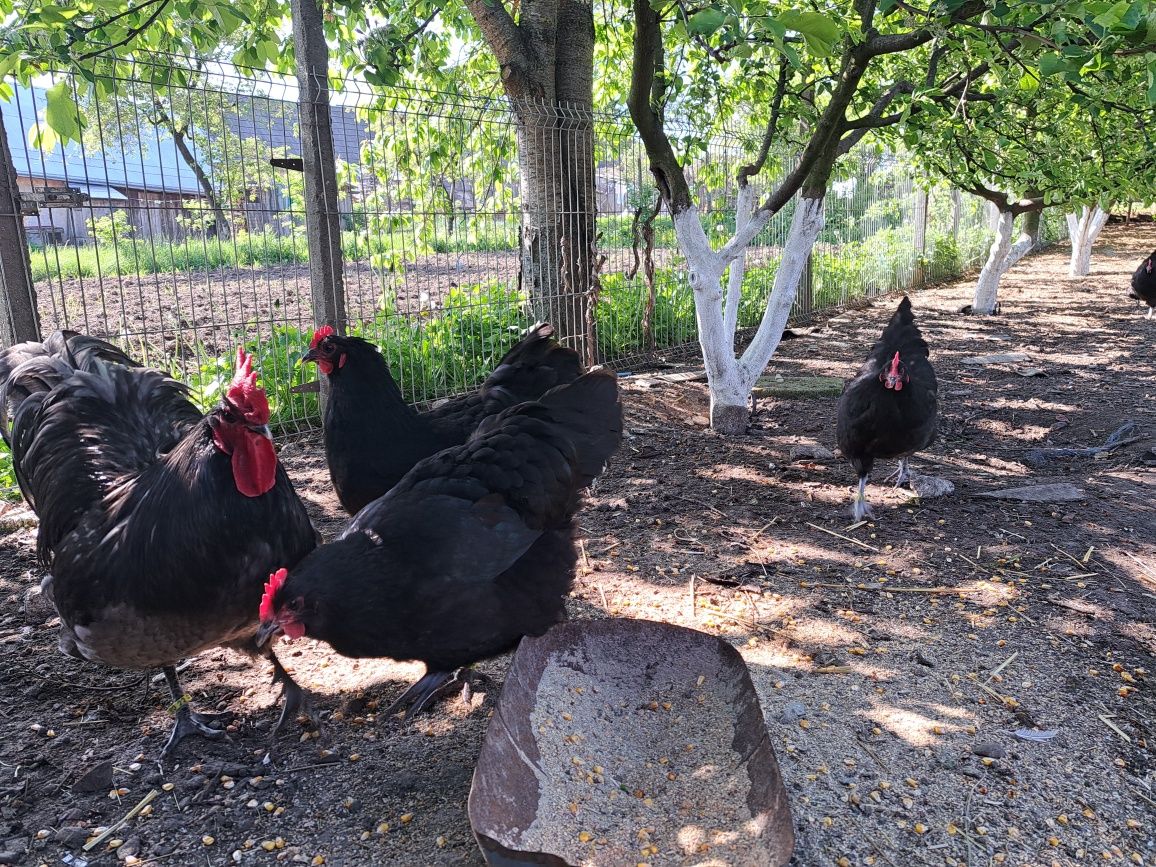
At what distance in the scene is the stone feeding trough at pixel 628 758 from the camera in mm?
2205

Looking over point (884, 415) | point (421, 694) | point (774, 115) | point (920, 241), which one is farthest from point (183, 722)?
point (920, 241)

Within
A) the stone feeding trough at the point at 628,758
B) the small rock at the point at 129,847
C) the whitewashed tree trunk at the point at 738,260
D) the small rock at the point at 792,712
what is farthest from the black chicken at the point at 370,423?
the whitewashed tree trunk at the point at 738,260

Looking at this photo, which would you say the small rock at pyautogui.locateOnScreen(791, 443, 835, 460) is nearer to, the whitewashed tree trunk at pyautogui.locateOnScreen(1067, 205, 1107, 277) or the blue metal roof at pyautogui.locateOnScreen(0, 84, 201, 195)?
the blue metal roof at pyautogui.locateOnScreen(0, 84, 201, 195)

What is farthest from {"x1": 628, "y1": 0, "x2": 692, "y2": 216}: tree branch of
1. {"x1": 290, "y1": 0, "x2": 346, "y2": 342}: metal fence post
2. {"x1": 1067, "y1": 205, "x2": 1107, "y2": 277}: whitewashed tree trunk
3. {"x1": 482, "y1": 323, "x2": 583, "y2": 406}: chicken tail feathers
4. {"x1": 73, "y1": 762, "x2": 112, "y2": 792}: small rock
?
{"x1": 1067, "y1": 205, "x2": 1107, "y2": 277}: whitewashed tree trunk

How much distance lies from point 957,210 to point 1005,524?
16376mm

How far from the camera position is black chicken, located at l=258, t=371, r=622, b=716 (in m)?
2.74

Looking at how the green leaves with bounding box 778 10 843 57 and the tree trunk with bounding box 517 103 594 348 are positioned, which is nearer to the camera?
the green leaves with bounding box 778 10 843 57

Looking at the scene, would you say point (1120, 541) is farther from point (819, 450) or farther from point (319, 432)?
point (319, 432)

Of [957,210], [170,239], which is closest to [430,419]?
[170,239]

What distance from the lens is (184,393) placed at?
3.76m

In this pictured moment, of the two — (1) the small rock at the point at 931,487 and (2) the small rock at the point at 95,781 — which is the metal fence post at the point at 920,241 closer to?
(1) the small rock at the point at 931,487

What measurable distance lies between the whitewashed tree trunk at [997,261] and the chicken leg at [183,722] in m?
13.9

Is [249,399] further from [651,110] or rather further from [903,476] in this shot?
[903,476]

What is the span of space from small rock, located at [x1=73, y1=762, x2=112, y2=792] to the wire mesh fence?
3.35 m
